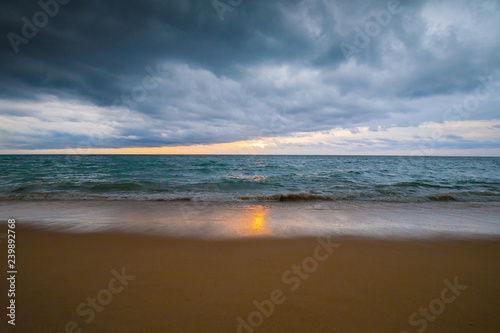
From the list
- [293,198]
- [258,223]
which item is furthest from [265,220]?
[293,198]

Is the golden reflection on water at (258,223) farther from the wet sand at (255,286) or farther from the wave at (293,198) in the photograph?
the wave at (293,198)

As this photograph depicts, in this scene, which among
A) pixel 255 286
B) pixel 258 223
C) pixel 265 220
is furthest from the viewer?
pixel 265 220

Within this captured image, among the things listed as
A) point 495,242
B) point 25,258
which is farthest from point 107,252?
point 495,242

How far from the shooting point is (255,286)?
3.21 meters

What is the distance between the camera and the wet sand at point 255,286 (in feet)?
8.29

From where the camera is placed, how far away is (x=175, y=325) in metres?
2.45

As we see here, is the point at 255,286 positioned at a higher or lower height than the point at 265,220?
higher

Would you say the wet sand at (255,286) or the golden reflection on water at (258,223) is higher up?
the wet sand at (255,286)

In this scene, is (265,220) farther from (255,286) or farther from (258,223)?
(255,286)

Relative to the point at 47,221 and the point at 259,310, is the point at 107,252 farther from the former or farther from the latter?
the point at 47,221

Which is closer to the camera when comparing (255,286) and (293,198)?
(255,286)

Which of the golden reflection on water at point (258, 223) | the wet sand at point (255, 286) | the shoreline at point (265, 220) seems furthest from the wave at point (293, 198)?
the wet sand at point (255, 286)

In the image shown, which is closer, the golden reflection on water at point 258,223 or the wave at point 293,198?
the golden reflection on water at point 258,223

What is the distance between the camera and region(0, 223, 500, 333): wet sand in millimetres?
2525
